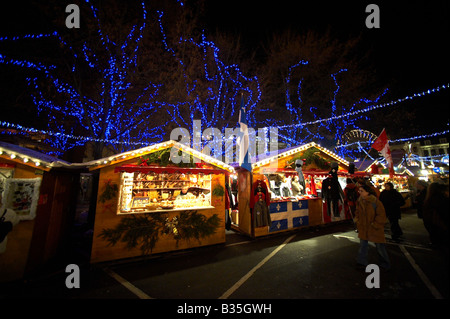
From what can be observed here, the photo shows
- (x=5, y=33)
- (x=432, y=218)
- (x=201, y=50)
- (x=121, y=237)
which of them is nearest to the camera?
(x=432, y=218)

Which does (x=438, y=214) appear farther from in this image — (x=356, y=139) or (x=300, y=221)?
(x=356, y=139)

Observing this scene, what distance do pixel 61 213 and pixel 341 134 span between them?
20332 mm

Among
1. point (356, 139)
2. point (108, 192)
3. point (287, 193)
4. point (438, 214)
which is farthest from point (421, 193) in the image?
point (108, 192)

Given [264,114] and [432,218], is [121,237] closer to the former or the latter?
[432,218]

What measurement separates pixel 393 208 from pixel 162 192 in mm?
9068

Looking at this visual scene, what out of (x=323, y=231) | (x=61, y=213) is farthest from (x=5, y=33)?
(x=323, y=231)

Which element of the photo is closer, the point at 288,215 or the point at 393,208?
the point at 393,208

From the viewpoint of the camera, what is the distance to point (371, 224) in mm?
4168

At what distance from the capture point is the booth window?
576cm

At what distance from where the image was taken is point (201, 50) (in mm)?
12531

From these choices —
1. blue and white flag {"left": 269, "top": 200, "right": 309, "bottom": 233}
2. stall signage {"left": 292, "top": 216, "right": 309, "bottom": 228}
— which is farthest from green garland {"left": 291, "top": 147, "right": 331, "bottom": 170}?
stall signage {"left": 292, "top": 216, "right": 309, "bottom": 228}

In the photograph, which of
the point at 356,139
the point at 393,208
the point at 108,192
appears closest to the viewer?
the point at 108,192

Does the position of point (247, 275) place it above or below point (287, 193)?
below

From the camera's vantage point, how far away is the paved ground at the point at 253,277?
11.2ft
